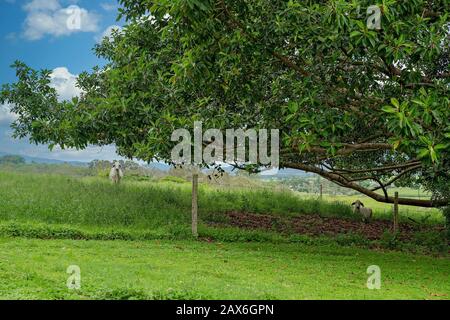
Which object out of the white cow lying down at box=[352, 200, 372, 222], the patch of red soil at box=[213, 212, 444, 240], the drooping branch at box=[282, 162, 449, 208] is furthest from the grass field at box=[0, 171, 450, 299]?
the white cow lying down at box=[352, 200, 372, 222]

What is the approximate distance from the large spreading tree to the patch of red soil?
5522 mm

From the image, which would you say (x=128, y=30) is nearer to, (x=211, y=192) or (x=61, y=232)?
(x=61, y=232)

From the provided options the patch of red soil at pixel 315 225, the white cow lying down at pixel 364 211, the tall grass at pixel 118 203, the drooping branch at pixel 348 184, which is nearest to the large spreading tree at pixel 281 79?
the drooping branch at pixel 348 184

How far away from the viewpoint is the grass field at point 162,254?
8.15 metres

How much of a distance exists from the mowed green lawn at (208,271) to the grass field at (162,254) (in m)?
0.02

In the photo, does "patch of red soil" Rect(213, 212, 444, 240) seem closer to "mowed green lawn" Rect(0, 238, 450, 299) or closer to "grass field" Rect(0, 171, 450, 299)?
"grass field" Rect(0, 171, 450, 299)

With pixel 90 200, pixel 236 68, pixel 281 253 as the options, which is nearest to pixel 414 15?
pixel 236 68

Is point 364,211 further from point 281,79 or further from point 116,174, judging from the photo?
point 281,79

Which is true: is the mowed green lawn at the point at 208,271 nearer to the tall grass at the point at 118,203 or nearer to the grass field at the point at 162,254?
the grass field at the point at 162,254

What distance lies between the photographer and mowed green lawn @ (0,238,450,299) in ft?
25.0

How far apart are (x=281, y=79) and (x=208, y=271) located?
16.0ft

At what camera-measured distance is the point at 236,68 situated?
1199 cm

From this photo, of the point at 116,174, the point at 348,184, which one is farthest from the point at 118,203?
the point at 348,184

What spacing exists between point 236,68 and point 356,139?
4500 mm
